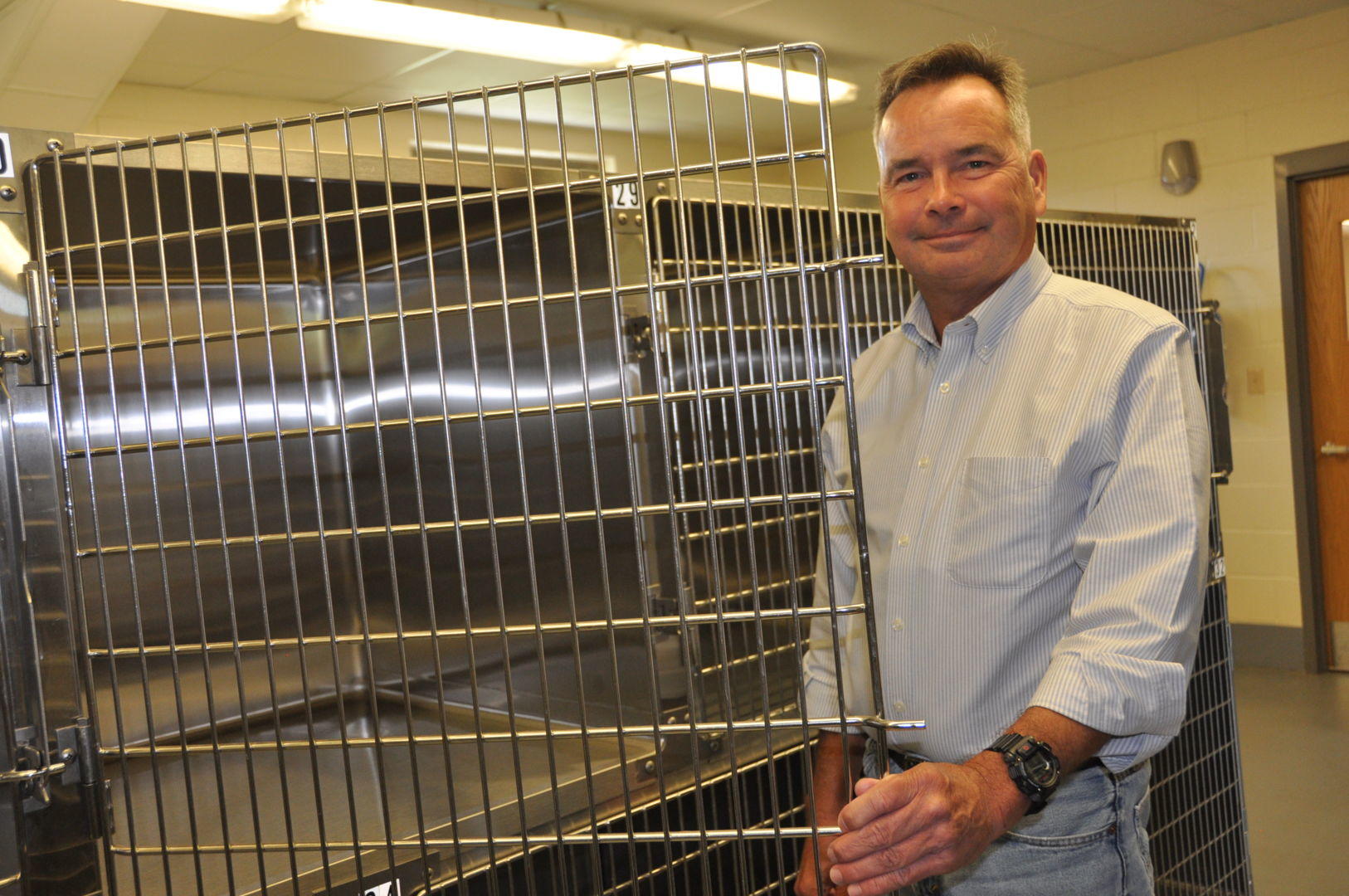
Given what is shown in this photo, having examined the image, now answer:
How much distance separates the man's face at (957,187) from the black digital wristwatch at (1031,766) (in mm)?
551

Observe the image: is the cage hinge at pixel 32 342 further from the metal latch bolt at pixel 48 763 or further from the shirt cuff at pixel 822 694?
the shirt cuff at pixel 822 694

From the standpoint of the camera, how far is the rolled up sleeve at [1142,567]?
1026 mm

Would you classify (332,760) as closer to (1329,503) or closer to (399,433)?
(399,433)

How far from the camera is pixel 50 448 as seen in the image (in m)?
1.22

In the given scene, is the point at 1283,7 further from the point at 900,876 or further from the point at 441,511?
the point at 900,876

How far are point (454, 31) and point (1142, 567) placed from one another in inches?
154

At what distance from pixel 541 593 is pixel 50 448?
87 cm

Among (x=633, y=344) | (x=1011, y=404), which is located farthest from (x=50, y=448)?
(x=1011, y=404)

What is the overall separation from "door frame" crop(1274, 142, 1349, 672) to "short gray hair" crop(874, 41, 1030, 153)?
450 cm

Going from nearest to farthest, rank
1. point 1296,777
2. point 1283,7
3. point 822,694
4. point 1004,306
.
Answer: point 1004,306
point 822,694
point 1296,777
point 1283,7

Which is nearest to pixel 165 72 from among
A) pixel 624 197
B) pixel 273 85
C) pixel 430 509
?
pixel 273 85

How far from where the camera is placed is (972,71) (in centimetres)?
126

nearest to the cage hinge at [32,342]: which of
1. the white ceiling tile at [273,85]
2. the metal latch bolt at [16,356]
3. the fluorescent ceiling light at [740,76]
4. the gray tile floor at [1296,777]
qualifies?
the metal latch bolt at [16,356]

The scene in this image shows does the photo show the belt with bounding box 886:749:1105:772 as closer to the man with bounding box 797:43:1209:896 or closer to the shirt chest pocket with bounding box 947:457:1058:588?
the man with bounding box 797:43:1209:896
